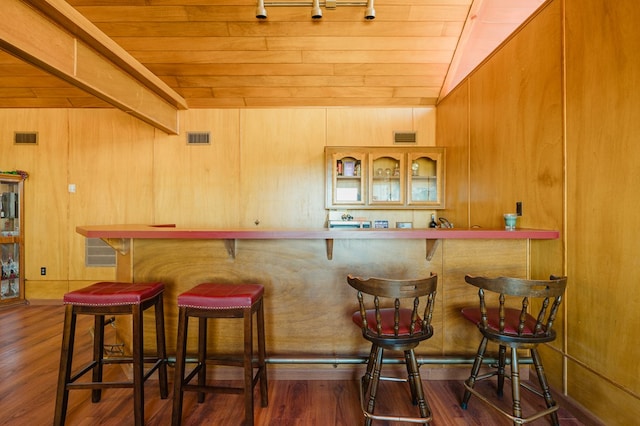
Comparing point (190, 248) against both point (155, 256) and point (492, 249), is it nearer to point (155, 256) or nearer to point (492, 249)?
point (155, 256)

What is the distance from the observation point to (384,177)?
13.1ft

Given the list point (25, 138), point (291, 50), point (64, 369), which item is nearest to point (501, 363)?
point (64, 369)

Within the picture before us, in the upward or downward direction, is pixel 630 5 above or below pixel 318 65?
below

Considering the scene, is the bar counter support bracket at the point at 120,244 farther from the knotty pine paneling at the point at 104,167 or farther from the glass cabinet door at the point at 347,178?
the glass cabinet door at the point at 347,178

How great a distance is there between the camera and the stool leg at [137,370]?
1.69 meters

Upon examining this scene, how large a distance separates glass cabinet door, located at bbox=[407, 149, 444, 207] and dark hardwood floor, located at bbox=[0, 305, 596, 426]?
7.27 feet

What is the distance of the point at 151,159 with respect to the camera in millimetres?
4227

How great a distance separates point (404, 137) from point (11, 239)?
533 cm

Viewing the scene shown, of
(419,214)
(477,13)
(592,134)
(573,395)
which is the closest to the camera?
(592,134)

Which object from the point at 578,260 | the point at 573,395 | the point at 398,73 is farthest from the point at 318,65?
the point at 573,395

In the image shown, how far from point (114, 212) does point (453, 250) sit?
425cm

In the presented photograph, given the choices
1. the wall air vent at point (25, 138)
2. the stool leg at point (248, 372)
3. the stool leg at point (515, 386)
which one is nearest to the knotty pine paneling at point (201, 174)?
the wall air vent at point (25, 138)

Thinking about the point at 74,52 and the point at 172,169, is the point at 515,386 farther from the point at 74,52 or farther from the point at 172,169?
the point at 172,169

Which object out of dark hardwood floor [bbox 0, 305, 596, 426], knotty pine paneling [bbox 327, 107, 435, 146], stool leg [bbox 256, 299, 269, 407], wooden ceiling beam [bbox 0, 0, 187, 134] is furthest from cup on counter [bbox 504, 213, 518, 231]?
wooden ceiling beam [bbox 0, 0, 187, 134]
